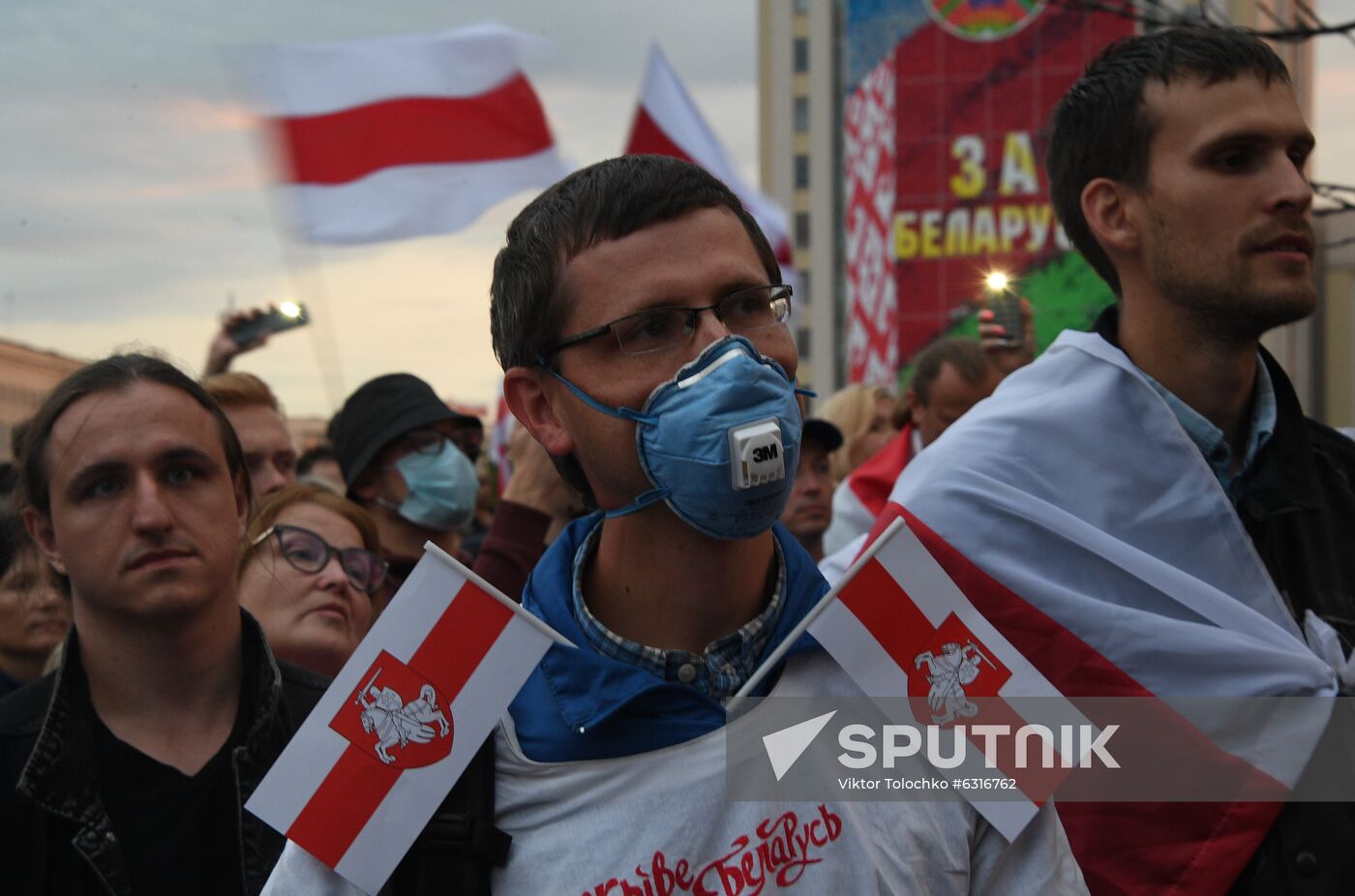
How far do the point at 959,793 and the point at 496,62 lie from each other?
18.6ft

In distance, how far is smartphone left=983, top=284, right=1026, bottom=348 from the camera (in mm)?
5922

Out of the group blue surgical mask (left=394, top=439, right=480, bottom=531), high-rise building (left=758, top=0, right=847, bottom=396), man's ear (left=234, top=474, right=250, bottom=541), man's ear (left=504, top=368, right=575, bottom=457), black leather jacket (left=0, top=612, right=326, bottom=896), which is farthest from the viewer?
high-rise building (left=758, top=0, right=847, bottom=396)

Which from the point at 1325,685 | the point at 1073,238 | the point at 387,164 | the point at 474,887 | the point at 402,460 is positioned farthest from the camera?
the point at 387,164

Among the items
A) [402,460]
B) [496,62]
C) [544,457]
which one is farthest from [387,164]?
[544,457]

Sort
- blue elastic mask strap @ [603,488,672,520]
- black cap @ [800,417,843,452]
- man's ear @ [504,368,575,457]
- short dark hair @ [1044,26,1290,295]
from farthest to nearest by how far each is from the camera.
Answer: black cap @ [800,417,843,452] < short dark hair @ [1044,26,1290,295] < man's ear @ [504,368,575,457] < blue elastic mask strap @ [603,488,672,520]

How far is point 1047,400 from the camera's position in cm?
315

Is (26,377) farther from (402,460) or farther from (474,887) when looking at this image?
(474,887)

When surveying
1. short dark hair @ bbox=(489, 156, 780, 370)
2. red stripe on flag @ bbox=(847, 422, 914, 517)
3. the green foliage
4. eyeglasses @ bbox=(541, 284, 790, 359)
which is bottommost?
the green foliage

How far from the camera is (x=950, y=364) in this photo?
20.0 feet

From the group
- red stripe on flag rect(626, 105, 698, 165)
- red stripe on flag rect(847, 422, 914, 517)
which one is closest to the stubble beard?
red stripe on flag rect(847, 422, 914, 517)

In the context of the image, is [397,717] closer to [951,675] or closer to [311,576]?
[951,675]

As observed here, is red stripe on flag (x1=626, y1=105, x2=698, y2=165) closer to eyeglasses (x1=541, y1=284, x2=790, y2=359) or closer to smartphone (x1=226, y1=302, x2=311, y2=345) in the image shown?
smartphone (x1=226, y1=302, x2=311, y2=345)

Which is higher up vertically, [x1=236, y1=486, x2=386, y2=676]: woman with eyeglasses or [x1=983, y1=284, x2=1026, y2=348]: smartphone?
[x1=236, y1=486, x2=386, y2=676]: woman with eyeglasses

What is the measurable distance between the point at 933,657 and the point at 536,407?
26.5 inches
